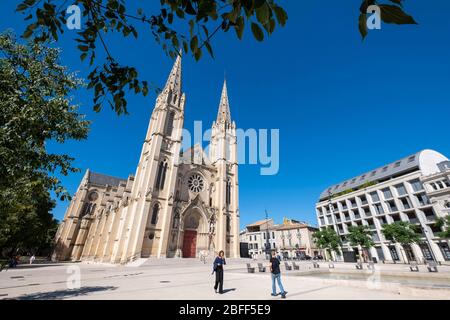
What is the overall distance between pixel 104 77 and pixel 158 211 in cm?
2751

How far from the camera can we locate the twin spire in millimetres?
37312

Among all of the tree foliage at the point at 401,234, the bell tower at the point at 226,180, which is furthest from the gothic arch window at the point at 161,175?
the tree foliage at the point at 401,234

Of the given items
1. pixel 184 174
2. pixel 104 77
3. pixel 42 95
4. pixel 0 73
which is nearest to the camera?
pixel 104 77

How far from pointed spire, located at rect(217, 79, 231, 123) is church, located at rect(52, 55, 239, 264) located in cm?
32

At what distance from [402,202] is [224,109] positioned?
127 feet

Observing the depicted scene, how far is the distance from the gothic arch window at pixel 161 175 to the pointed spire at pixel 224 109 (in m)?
A: 18.0

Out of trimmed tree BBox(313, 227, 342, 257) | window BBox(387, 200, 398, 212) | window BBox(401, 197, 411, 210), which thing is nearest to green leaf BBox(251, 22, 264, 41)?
trimmed tree BBox(313, 227, 342, 257)

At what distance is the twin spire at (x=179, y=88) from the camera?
122 ft

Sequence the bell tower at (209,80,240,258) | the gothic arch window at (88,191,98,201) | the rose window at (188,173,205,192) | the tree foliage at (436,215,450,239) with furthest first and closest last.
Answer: the gothic arch window at (88,191,98,201)
the rose window at (188,173,205,192)
the bell tower at (209,80,240,258)
the tree foliage at (436,215,450,239)

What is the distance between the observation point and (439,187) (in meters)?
34.4

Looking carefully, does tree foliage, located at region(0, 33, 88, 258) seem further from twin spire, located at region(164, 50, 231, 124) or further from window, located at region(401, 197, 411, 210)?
window, located at region(401, 197, 411, 210)

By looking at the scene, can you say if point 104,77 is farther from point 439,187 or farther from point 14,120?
point 439,187
